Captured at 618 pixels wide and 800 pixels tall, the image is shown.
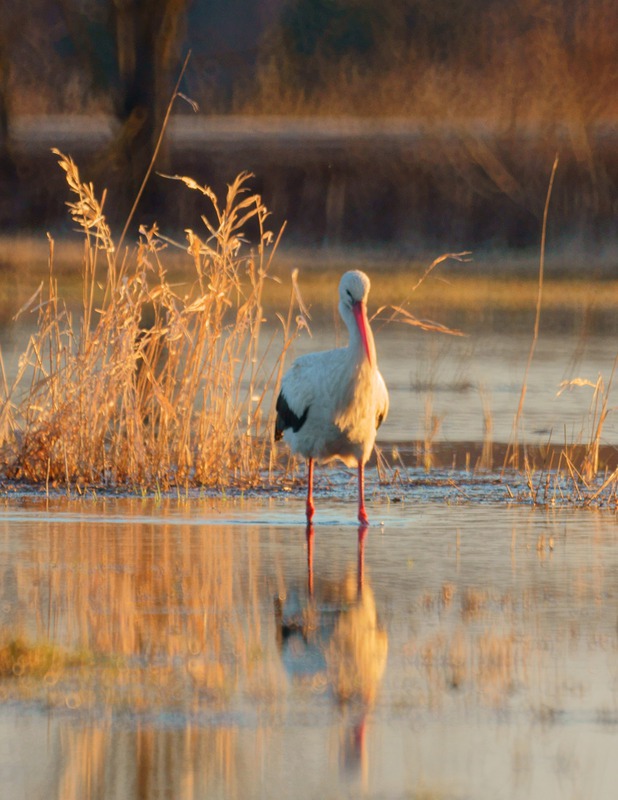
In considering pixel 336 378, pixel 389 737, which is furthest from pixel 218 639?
pixel 336 378

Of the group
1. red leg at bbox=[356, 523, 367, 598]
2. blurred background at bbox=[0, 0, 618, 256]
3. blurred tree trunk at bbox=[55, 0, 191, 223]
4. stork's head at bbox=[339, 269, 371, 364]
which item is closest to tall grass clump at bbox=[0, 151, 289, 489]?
stork's head at bbox=[339, 269, 371, 364]

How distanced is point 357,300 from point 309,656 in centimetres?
287

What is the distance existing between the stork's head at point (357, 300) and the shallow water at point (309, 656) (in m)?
0.77

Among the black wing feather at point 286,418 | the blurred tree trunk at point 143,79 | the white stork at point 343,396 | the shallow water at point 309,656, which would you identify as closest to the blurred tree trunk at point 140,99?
the blurred tree trunk at point 143,79

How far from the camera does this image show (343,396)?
26.5ft

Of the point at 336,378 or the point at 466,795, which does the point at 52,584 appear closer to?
the point at 336,378

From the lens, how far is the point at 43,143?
26.9 m

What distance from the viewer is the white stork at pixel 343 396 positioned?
316 inches

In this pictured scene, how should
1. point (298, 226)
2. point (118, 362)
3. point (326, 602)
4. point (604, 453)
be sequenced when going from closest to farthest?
1. point (326, 602)
2. point (118, 362)
3. point (604, 453)
4. point (298, 226)

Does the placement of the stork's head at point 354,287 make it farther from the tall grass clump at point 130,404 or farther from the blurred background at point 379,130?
the blurred background at point 379,130

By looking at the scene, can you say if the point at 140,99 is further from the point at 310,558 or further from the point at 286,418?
the point at 310,558

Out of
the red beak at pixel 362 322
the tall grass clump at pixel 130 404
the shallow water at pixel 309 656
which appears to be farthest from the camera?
the tall grass clump at pixel 130 404

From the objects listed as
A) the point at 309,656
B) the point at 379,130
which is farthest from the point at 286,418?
the point at 379,130

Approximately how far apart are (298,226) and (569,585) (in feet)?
60.0
